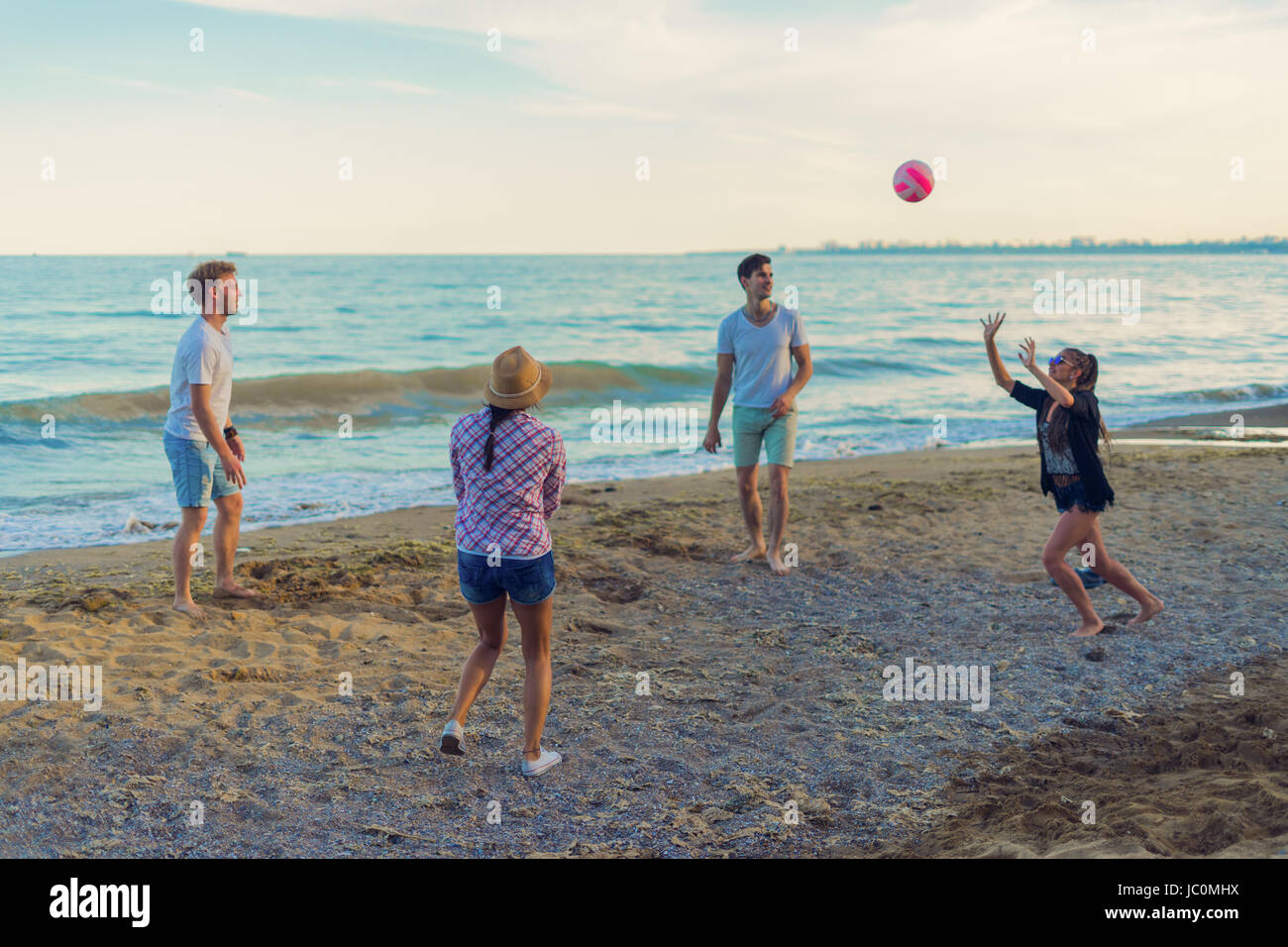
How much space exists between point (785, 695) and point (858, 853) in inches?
58.2

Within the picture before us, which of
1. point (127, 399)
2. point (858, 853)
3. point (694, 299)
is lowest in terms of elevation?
point (858, 853)

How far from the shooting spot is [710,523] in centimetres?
840

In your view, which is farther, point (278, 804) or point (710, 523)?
point (710, 523)

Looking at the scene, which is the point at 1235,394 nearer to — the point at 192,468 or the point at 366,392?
the point at 366,392

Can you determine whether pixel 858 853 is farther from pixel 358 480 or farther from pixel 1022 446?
pixel 1022 446

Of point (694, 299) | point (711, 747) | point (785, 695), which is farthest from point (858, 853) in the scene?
point (694, 299)

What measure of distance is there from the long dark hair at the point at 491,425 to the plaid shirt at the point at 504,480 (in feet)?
0.04

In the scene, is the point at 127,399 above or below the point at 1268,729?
above

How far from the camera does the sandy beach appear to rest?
11.6ft

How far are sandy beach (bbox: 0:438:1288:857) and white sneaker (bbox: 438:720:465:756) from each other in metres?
0.07

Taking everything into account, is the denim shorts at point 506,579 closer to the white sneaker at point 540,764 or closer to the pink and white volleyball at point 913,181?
the white sneaker at point 540,764

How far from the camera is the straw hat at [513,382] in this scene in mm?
3666
